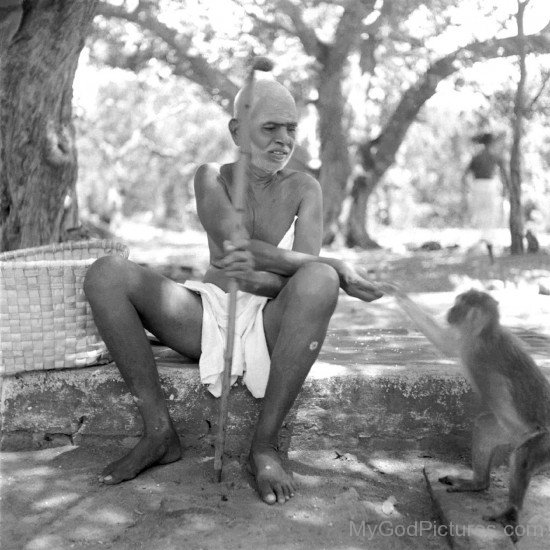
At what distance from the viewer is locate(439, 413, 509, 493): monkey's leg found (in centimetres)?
274

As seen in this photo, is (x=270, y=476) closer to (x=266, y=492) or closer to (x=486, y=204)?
(x=266, y=492)

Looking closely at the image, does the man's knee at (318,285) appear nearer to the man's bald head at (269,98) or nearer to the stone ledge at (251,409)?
the stone ledge at (251,409)

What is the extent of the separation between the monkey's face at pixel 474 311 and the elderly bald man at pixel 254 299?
323mm

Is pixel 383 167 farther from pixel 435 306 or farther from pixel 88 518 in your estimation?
pixel 88 518

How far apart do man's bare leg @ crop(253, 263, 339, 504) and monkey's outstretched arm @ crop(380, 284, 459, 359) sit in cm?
29

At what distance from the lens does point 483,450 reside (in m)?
2.77

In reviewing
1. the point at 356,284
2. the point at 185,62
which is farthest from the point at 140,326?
the point at 185,62

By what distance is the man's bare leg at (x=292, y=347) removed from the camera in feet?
9.39

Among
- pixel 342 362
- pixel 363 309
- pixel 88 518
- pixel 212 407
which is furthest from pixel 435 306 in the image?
pixel 88 518

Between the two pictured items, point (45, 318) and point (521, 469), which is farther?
point (45, 318)

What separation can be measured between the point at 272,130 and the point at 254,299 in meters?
0.72

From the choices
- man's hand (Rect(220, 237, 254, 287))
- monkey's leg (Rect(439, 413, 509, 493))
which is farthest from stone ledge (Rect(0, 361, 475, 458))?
man's hand (Rect(220, 237, 254, 287))

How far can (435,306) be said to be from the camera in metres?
5.49

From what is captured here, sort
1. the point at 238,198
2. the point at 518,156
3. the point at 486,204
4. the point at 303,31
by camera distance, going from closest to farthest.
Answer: the point at 238,198, the point at 518,156, the point at 486,204, the point at 303,31
